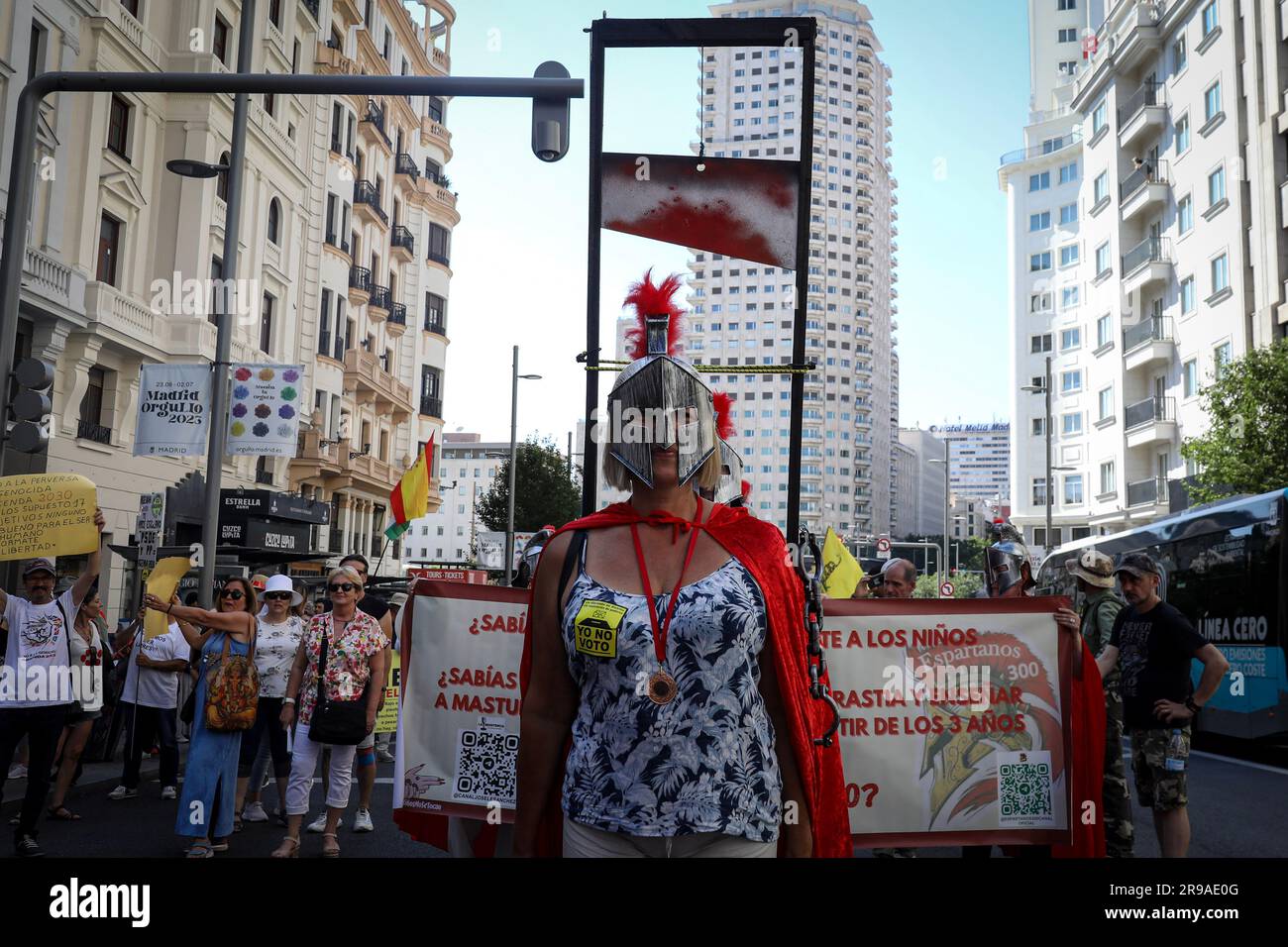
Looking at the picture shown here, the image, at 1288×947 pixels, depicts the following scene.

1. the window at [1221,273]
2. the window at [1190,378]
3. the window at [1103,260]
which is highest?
the window at [1103,260]

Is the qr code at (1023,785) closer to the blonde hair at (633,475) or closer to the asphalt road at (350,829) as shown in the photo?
the asphalt road at (350,829)

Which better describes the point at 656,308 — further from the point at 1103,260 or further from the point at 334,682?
the point at 1103,260

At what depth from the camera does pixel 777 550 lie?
287 centimetres

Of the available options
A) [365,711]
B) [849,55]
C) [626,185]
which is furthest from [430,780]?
[849,55]

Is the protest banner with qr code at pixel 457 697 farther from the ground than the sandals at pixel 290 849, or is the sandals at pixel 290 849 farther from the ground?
the protest banner with qr code at pixel 457 697

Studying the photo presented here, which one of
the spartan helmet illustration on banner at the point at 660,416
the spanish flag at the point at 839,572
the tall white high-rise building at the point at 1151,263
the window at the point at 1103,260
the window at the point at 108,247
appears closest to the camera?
the spartan helmet illustration on banner at the point at 660,416

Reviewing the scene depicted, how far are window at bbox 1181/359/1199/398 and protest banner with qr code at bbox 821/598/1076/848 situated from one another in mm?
36649

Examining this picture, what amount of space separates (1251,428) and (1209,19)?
1921 centimetres

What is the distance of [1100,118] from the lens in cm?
4769

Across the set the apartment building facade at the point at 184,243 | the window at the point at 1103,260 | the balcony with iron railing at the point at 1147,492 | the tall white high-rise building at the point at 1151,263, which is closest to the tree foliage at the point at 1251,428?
the tall white high-rise building at the point at 1151,263

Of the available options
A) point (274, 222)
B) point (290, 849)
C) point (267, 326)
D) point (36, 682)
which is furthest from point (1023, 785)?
point (274, 222)

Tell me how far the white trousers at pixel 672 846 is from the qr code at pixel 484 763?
9.52 ft

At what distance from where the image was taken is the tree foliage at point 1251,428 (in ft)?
78.7

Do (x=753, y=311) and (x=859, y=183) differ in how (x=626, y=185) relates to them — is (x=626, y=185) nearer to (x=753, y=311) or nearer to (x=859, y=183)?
(x=753, y=311)
